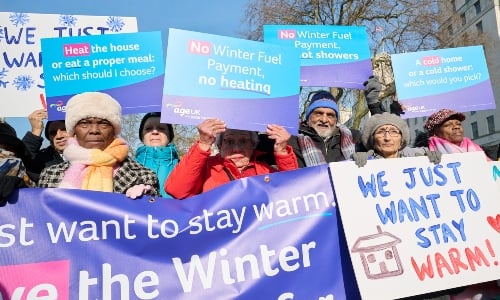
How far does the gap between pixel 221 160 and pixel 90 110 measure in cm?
93

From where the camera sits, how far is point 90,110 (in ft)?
8.55

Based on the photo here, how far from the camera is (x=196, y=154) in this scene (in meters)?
2.79

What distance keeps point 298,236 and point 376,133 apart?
1.01 metres

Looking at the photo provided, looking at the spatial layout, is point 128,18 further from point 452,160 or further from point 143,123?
point 452,160

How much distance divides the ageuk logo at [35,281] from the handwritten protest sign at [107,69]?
1.47m

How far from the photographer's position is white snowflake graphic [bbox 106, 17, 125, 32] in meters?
4.14

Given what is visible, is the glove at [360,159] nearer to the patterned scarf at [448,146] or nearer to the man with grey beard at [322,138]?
the man with grey beard at [322,138]

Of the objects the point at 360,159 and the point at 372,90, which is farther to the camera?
the point at 372,90

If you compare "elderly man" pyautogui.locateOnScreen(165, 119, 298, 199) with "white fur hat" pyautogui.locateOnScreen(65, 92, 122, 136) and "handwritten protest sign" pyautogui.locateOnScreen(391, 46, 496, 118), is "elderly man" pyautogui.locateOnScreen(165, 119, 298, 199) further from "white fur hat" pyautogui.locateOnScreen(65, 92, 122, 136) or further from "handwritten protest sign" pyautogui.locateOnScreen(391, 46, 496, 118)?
"handwritten protest sign" pyautogui.locateOnScreen(391, 46, 496, 118)

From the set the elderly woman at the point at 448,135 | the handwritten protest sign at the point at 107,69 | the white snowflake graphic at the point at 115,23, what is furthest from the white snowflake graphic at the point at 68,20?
the elderly woman at the point at 448,135

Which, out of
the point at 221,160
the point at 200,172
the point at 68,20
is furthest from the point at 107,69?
the point at 200,172

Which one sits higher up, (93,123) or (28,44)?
(28,44)

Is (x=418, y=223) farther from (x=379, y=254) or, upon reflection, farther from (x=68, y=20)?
(x=68, y=20)

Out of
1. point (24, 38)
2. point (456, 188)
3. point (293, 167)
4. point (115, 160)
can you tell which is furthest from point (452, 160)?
point (24, 38)
